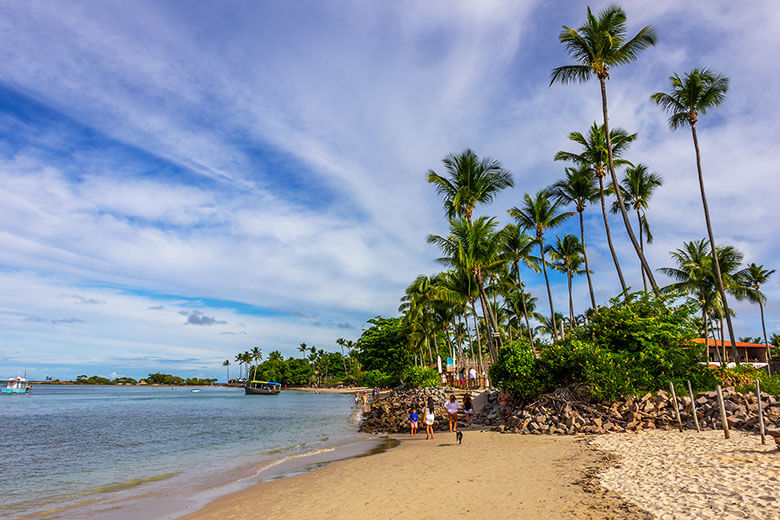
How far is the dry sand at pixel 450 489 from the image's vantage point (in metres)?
7.46

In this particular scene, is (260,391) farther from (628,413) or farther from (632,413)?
(632,413)

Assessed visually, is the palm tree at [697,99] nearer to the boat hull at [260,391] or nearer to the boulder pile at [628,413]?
the boulder pile at [628,413]

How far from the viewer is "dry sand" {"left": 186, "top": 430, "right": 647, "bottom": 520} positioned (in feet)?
24.5

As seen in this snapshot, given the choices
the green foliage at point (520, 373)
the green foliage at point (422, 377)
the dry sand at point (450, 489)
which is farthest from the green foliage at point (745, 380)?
the green foliage at point (422, 377)

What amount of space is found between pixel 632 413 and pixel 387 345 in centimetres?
3302

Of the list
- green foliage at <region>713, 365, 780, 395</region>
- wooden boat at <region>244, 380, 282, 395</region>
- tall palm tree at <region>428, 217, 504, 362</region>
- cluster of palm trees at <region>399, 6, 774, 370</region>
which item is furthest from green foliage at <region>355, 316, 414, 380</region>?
wooden boat at <region>244, 380, 282, 395</region>

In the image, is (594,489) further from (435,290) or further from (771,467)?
(435,290)

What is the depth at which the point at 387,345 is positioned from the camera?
4697 centimetres

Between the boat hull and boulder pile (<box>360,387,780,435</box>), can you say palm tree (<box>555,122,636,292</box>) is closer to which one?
boulder pile (<box>360,387,780,435</box>)

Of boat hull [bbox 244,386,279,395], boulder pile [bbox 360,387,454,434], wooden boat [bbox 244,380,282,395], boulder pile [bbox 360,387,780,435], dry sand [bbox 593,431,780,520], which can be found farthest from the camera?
wooden boat [bbox 244,380,282,395]

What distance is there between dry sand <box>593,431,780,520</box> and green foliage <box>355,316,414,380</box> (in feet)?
115

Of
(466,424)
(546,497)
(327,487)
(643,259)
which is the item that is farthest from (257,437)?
(643,259)

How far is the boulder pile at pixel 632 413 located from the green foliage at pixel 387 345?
2900cm

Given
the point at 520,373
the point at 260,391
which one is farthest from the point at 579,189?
the point at 260,391
